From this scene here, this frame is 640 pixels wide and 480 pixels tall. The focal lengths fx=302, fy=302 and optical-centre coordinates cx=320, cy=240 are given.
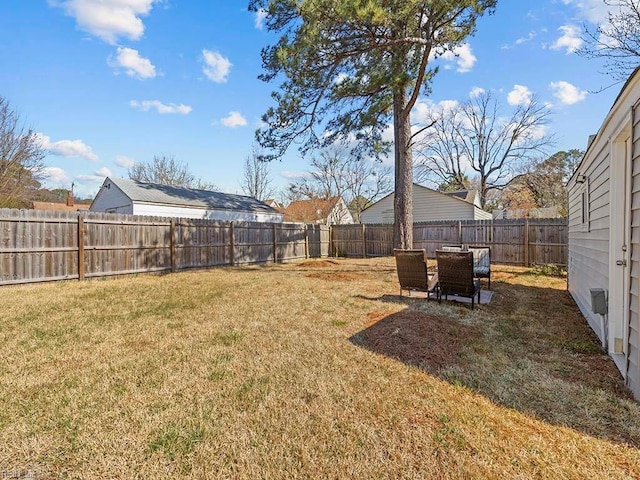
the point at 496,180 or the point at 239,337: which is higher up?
the point at 496,180

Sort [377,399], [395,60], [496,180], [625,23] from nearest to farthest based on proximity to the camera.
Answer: [377,399] → [395,60] → [625,23] → [496,180]

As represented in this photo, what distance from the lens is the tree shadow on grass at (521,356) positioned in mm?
2252

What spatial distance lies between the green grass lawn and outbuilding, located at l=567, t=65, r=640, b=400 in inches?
11.1

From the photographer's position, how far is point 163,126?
1622 cm

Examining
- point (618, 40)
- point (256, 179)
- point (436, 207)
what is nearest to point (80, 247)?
point (618, 40)

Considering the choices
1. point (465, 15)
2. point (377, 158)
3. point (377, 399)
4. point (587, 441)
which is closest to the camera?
point (587, 441)

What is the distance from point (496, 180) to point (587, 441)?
2815cm

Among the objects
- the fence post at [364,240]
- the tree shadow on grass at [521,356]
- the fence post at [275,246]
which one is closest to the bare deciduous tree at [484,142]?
the fence post at [364,240]

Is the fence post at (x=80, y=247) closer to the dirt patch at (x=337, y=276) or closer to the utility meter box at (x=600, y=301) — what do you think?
the dirt patch at (x=337, y=276)

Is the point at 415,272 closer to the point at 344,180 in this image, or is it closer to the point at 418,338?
the point at 418,338

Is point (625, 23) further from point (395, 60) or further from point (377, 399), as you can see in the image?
point (377, 399)

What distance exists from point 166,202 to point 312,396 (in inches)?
645

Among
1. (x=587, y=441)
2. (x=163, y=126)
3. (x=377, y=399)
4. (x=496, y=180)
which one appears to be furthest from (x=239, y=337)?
(x=496, y=180)

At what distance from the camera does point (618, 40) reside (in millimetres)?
8969
